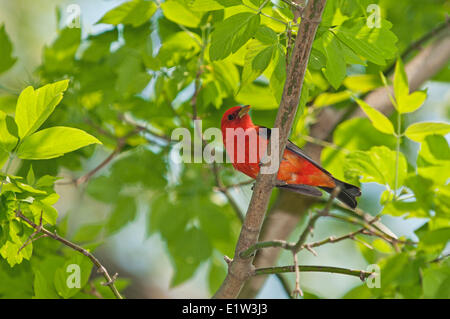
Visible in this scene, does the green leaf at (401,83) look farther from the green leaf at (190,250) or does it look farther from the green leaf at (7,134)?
the green leaf at (190,250)

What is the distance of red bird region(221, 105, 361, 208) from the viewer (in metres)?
2.92

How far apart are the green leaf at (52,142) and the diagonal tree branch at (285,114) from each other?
0.77m

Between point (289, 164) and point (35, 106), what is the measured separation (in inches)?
65.5

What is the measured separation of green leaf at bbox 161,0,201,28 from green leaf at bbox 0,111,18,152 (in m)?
1.13

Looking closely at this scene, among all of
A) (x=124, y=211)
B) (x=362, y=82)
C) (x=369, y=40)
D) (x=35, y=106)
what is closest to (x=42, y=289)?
(x=35, y=106)

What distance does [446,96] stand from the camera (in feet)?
20.8

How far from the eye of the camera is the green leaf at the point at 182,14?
9.00ft

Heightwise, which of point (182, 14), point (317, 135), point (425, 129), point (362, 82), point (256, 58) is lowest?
point (425, 129)

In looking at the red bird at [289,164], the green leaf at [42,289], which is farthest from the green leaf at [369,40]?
the green leaf at [42,289]

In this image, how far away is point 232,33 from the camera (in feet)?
6.77

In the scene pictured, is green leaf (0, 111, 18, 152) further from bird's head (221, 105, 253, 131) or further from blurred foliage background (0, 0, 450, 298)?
bird's head (221, 105, 253, 131)

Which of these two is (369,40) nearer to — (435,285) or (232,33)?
(232,33)
